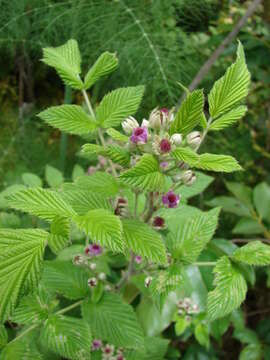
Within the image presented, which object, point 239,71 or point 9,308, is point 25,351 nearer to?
point 9,308

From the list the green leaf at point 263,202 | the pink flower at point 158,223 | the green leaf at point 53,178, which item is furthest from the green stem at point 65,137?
the pink flower at point 158,223

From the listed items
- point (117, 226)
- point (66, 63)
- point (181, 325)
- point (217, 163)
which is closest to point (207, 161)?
Answer: point (217, 163)

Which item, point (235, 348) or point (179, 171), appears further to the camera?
point (235, 348)

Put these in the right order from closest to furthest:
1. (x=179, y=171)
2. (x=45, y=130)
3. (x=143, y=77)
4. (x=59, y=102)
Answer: (x=179, y=171), (x=143, y=77), (x=45, y=130), (x=59, y=102)

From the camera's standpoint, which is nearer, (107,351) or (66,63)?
(66,63)

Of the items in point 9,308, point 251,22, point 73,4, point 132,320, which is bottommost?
point 132,320

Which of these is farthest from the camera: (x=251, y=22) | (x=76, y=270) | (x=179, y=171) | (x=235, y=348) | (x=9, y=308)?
(x=251, y=22)

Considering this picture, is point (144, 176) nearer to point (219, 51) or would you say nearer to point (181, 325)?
point (181, 325)

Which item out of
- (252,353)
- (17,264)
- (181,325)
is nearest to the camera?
(17,264)

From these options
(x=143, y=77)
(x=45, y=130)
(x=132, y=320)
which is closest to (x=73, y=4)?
(x=143, y=77)
